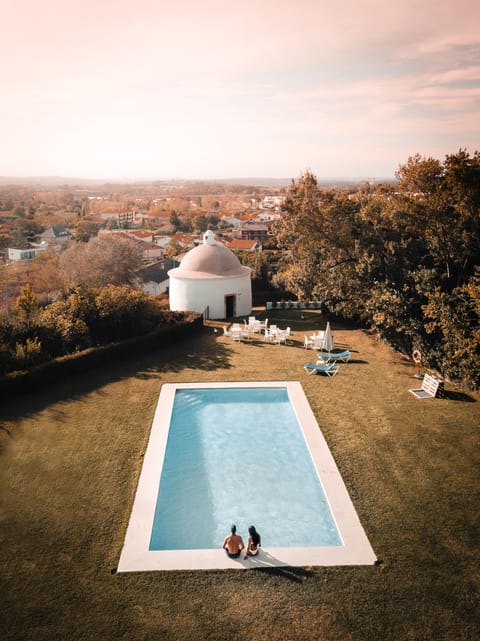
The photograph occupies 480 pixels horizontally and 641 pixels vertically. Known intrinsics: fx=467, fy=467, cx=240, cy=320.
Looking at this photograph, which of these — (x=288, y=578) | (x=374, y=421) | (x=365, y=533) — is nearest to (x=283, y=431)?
(x=374, y=421)

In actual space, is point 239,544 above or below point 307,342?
below

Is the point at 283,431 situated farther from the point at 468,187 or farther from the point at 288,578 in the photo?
the point at 468,187

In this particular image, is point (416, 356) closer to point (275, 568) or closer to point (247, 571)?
point (275, 568)

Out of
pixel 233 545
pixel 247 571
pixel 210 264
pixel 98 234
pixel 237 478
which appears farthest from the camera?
pixel 98 234

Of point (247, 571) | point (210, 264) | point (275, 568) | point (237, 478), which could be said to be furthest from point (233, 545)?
point (210, 264)

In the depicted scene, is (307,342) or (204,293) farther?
(204,293)

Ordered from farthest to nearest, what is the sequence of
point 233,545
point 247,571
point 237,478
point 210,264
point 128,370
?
1. point 210,264
2. point 128,370
3. point 237,478
4. point 233,545
5. point 247,571

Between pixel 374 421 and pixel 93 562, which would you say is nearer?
pixel 93 562

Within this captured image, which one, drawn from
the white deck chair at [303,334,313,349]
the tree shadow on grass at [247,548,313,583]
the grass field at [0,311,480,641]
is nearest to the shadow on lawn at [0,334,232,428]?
the grass field at [0,311,480,641]
